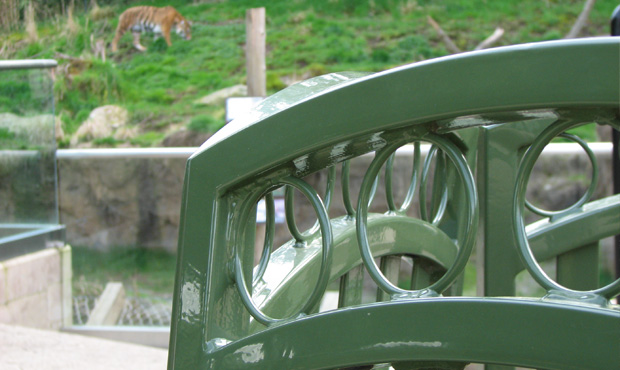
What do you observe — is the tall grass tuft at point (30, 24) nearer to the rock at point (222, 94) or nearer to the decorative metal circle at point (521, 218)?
the rock at point (222, 94)

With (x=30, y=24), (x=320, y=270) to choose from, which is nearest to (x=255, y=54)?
(x=320, y=270)

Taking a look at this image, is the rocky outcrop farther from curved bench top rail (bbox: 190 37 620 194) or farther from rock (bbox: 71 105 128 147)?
curved bench top rail (bbox: 190 37 620 194)

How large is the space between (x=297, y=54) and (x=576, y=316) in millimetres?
7822

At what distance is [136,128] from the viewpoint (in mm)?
7504

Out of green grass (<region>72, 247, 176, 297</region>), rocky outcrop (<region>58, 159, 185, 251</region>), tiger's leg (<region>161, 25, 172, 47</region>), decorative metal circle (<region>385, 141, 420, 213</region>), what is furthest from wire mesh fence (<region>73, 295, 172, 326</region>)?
tiger's leg (<region>161, 25, 172, 47</region>)

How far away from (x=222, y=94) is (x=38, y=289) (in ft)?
16.3

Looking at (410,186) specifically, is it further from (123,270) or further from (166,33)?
(166,33)

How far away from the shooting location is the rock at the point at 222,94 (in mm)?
7743

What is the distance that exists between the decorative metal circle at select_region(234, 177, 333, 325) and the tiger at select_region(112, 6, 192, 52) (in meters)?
7.79

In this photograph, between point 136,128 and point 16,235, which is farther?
point 136,128

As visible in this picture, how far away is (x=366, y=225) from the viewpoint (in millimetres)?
479

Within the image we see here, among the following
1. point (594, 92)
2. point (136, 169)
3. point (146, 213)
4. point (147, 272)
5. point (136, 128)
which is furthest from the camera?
point (136, 128)

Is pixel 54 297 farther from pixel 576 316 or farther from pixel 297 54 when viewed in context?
pixel 297 54

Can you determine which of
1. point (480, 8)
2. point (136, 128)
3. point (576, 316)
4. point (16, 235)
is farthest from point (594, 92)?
point (480, 8)
